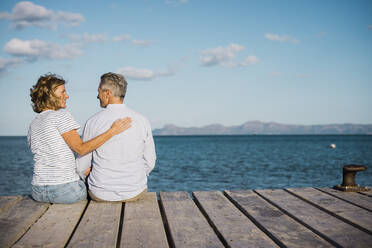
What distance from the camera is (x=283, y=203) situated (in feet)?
12.1

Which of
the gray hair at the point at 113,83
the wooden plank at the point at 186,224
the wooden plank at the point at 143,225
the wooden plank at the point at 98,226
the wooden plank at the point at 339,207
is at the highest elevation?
the gray hair at the point at 113,83

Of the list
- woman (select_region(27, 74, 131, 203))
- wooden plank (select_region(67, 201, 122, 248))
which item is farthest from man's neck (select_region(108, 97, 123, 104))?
wooden plank (select_region(67, 201, 122, 248))

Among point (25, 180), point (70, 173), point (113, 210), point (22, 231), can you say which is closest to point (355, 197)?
point (113, 210)

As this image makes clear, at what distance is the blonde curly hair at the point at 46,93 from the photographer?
3.55 metres

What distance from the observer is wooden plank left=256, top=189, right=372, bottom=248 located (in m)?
2.52

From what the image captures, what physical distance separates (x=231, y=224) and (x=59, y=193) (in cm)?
187

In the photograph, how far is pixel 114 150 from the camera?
3598 millimetres

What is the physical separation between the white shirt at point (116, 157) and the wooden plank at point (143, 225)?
0.70 feet

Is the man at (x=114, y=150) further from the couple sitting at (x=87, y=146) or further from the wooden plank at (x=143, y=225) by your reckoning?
the wooden plank at (x=143, y=225)

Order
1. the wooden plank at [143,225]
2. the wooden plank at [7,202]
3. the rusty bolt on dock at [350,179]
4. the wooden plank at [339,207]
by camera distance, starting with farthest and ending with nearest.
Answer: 1. the rusty bolt on dock at [350,179]
2. the wooden plank at [7,202]
3. the wooden plank at [339,207]
4. the wooden plank at [143,225]

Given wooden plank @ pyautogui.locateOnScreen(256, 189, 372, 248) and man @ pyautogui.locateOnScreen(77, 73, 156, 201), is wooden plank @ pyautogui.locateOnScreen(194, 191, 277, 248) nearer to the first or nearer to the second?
wooden plank @ pyautogui.locateOnScreen(256, 189, 372, 248)

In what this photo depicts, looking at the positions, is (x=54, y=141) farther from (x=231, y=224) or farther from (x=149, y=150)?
(x=231, y=224)

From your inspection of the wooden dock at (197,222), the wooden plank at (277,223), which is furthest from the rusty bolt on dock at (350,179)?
the wooden plank at (277,223)

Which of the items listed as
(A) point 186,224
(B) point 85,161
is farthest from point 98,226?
(B) point 85,161
